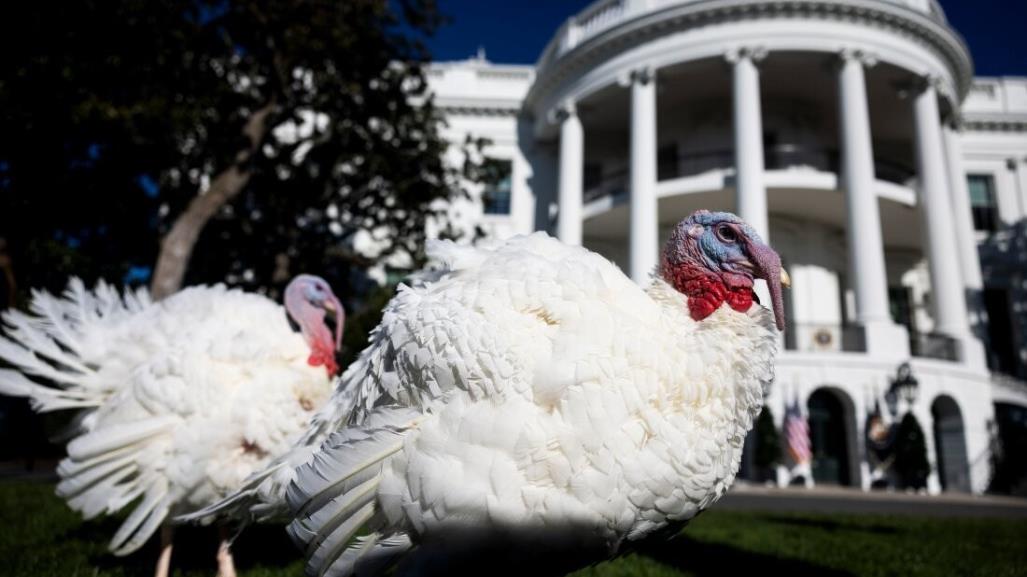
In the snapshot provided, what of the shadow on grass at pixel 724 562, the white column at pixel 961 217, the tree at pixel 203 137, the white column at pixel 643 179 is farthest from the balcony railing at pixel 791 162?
the shadow on grass at pixel 724 562

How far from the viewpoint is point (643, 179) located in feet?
62.2

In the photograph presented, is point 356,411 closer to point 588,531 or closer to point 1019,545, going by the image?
point 588,531

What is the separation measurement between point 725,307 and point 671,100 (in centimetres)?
2150

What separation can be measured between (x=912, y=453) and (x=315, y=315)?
49.9 feet

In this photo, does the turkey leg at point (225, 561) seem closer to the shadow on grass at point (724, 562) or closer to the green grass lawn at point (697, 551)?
the green grass lawn at point (697, 551)

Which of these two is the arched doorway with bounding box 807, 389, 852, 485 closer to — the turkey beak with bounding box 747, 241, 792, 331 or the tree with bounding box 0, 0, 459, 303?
the tree with bounding box 0, 0, 459, 303

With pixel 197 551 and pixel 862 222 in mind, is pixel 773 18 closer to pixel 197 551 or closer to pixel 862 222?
pixel 862 222

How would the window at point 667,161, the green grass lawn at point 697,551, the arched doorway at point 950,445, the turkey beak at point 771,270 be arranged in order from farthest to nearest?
the window at point 667,161, the arched doorway at point 950,445, the green grass lawn at point 697,551, the turkey beak at point 771,270

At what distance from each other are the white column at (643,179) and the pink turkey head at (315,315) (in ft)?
46.7

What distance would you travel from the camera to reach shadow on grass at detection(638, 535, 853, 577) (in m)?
4.41

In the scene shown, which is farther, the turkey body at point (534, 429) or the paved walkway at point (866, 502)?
the paved walkway at point (866, 502)

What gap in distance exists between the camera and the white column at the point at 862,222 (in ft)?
53.2

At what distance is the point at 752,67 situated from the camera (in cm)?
1844

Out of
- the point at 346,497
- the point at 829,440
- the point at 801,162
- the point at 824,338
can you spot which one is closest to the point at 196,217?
the point at 346,497
